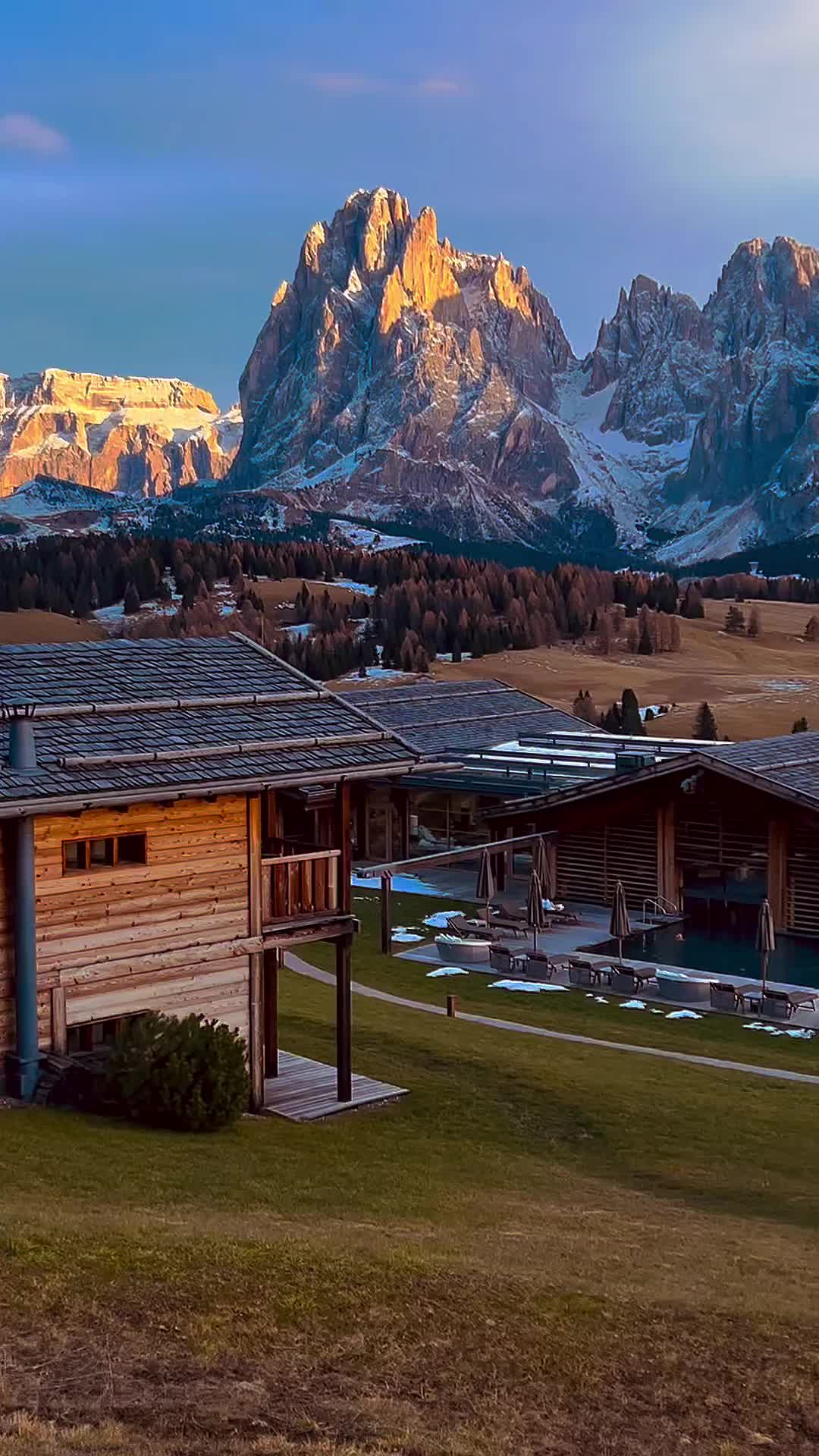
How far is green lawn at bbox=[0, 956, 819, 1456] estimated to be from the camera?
28.6 ft

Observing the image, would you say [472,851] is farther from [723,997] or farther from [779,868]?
[723,997]

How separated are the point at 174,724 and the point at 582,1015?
12.2 metres

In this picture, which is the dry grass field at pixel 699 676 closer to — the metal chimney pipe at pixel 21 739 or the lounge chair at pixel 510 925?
the lounge chair at pixel 510 925

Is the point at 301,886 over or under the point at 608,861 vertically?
over

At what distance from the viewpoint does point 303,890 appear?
19.8 metres

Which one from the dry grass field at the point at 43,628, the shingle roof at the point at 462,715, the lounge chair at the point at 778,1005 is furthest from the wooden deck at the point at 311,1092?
the dry grass field at the point at 43,628

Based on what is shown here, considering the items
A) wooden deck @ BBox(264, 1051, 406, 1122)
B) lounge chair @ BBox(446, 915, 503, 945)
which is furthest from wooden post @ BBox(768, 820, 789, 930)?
wooden deck @ BBox(264, 1051, 406, 1122)

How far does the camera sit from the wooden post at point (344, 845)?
1980cm

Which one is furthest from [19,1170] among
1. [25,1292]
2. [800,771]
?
[800,771]

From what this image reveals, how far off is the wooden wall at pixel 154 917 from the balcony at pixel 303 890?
442 mm

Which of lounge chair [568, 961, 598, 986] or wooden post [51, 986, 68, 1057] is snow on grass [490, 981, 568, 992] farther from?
wooden post [51, 986, 68, 1057]

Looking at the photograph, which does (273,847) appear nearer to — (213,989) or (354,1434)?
(213,989)

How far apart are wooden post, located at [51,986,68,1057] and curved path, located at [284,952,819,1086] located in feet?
34.2

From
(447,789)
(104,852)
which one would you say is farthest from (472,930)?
(104,852)
